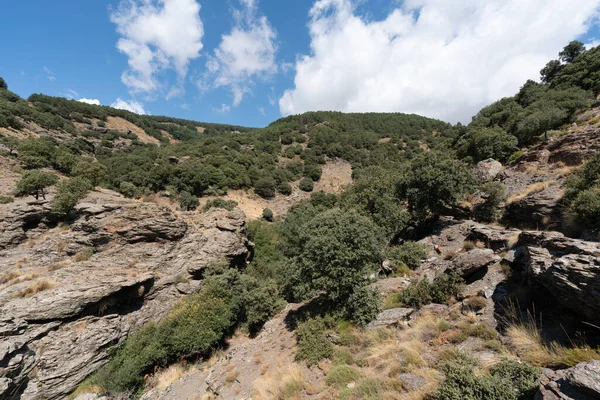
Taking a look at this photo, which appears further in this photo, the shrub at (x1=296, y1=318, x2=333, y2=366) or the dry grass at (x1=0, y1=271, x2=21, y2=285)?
the dry grass at (x1=0, y1=271, x2=21, y2=285)

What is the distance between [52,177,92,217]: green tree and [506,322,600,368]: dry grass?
79.0 feet

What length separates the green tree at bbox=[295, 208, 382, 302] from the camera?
10.5 meters

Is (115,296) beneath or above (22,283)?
beneath

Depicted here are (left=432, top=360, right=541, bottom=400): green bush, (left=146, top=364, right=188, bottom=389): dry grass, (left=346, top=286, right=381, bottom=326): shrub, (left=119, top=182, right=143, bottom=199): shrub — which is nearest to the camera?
(left=432, top=360, right=541, bottom=400): green bush

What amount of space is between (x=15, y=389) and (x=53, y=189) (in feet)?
50.1

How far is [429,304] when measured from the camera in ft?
29.1

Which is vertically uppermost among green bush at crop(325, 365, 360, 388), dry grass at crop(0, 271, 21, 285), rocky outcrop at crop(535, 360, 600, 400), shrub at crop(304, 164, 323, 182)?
shrub at crop(304, 164, 323, 182)

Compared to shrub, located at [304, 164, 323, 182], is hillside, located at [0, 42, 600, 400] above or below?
below

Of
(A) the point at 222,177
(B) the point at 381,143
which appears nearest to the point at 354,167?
(B) the point at 381,143

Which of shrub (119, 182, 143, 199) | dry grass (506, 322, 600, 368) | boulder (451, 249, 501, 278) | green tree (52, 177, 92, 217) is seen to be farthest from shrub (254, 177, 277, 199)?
dry grass (506, 322, 600, 368)

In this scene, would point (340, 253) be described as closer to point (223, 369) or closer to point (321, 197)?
point (223, 369)

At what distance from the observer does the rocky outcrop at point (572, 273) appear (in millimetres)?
4793

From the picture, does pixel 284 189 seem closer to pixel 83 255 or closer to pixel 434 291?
pixel 83 255

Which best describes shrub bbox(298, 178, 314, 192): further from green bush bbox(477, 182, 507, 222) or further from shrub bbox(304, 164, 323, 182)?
green bush bbox(477, 182, 507, 222)
